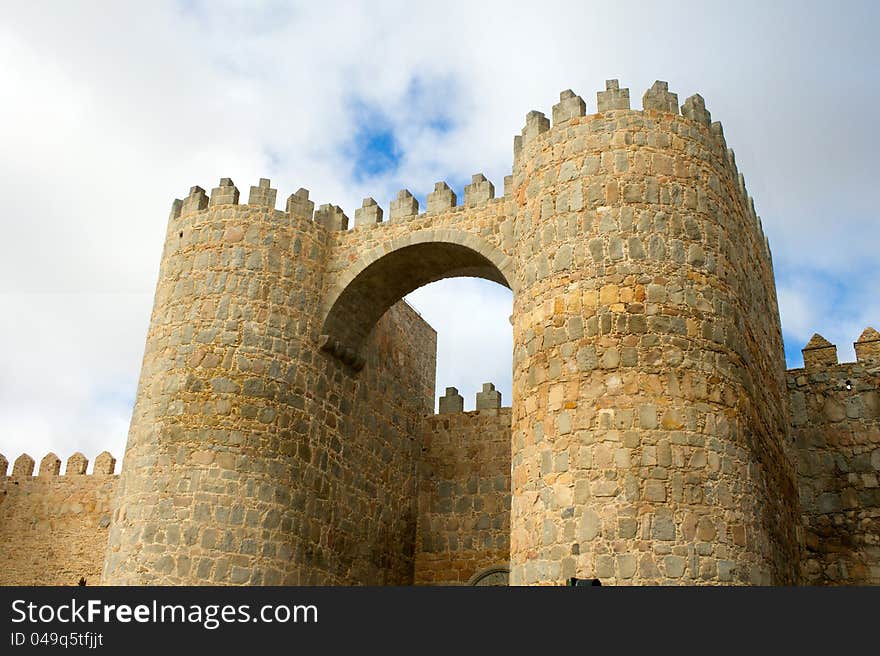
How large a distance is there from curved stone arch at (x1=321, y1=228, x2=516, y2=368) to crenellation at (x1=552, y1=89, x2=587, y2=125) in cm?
206

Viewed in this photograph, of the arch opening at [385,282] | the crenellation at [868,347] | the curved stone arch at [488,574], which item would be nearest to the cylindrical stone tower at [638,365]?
the arch opening at [385,282]

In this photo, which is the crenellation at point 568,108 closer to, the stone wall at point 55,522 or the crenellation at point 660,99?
the crenellation at point 660,99

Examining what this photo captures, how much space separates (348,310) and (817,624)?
9.56 m

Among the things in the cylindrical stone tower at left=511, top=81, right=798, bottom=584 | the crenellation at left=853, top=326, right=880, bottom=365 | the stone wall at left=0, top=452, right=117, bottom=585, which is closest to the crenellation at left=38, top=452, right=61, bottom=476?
the stone wall at left=0, top=452, right=117, bottom=585

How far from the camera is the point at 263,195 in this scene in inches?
511

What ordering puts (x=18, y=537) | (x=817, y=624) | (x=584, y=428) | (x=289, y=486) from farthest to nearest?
1. (x=18, y=537)
2. (x=289, y=486)
3. (x=584, y=428)
4. (x=817, y=624)

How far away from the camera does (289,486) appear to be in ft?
38.3

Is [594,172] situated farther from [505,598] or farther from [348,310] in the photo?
[505,598]

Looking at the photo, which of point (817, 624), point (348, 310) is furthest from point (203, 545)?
point (817, 624)

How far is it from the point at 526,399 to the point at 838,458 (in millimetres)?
5387

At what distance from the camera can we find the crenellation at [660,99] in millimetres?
10445

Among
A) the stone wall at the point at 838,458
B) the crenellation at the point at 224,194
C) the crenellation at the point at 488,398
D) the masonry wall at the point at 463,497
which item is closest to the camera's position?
the stone wall at the point at 838,458

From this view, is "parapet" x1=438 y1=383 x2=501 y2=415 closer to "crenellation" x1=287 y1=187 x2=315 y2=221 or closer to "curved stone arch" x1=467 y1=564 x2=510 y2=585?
"curved stone arch" x1=467 y1=564 x2=510 y2=585

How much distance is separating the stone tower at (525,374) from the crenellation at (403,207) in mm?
28
